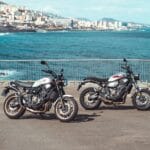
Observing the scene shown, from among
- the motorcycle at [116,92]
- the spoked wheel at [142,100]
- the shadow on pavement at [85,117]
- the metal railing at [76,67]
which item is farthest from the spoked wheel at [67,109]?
the metal railing at [76,67]

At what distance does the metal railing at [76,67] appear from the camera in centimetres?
1883

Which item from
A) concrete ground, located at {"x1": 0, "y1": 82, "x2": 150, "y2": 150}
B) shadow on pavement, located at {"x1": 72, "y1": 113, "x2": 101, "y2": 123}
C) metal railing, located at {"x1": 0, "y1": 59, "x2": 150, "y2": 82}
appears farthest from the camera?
metal railing, located at {"x1": 0, "y1": 59, "x2": 150, "y2": 82}

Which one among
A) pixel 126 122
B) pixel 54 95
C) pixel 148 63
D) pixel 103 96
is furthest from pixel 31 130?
pixel 148 63

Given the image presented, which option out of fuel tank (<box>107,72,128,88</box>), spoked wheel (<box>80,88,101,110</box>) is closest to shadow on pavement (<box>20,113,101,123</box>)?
spoked wheel (<box>80,88,101,110</box>)

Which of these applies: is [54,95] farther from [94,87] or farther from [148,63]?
[148,63]

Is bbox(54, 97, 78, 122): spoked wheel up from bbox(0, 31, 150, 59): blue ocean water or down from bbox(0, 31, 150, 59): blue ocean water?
up

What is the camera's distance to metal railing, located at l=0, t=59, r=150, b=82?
61.8 feet

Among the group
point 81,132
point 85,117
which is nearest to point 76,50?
point 85,117

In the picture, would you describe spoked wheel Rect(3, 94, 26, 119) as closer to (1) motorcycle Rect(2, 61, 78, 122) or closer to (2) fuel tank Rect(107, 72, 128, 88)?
(1) motorcycle Rect(2, 61, 78, 122)

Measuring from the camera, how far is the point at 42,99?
12.2 m

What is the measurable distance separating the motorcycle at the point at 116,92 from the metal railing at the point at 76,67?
4.49 meters

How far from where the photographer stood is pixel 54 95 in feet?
39.6

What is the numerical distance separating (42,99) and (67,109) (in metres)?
0.66

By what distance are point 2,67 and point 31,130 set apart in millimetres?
9533
